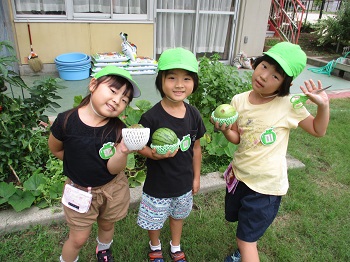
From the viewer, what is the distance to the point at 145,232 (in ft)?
8.87

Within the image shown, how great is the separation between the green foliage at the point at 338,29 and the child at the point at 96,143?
12121 millimetres

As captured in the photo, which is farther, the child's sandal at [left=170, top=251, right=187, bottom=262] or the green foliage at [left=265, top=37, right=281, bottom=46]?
the green foliage at [left=265, top=37, right=281, bottom=46]

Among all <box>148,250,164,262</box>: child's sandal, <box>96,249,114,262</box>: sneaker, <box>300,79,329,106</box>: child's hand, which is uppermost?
<box>300,79,329,106</box>: child's hand

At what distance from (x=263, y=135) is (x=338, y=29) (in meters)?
11.7

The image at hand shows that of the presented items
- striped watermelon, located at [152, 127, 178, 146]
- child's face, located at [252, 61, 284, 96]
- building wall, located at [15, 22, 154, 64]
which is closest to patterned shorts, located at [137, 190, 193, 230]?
striped watermelon, located at [152, 127, 178, 146]

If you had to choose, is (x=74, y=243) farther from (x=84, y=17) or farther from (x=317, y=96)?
(x=84, y=17)

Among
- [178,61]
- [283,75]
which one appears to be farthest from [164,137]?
[283,75]

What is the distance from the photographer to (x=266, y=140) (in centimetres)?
200

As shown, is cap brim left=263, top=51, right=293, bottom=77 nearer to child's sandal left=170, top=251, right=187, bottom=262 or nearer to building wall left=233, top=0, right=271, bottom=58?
child's sandal left=170, top=251, right=187, bottom=262

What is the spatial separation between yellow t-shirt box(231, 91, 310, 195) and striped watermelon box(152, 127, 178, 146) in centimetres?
59

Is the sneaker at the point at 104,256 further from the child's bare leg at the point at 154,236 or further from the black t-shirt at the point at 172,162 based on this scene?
the black t-shirt at the point at 172,162

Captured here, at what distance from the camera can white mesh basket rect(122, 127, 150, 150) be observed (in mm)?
1562

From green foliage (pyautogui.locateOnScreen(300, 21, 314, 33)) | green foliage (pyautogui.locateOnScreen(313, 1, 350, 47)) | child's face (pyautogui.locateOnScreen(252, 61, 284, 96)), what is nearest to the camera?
child's face (pyautogui.locateOnScreen(252, 61, 284, 96))

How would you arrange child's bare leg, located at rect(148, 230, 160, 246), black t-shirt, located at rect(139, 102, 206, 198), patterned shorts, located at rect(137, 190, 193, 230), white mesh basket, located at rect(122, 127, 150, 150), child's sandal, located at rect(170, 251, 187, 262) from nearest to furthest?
white mesh basket, located at rect(122, 127, 150, 150) < black t-shirt, located at rect(139, 102, 206, 198) < patterned shorts, located at rect(137, 190, 193, 230) < child's bare leg, located at rect(148, 230, 160, 246) < child's sandal, located at rect(170, 251, 187, 262)
